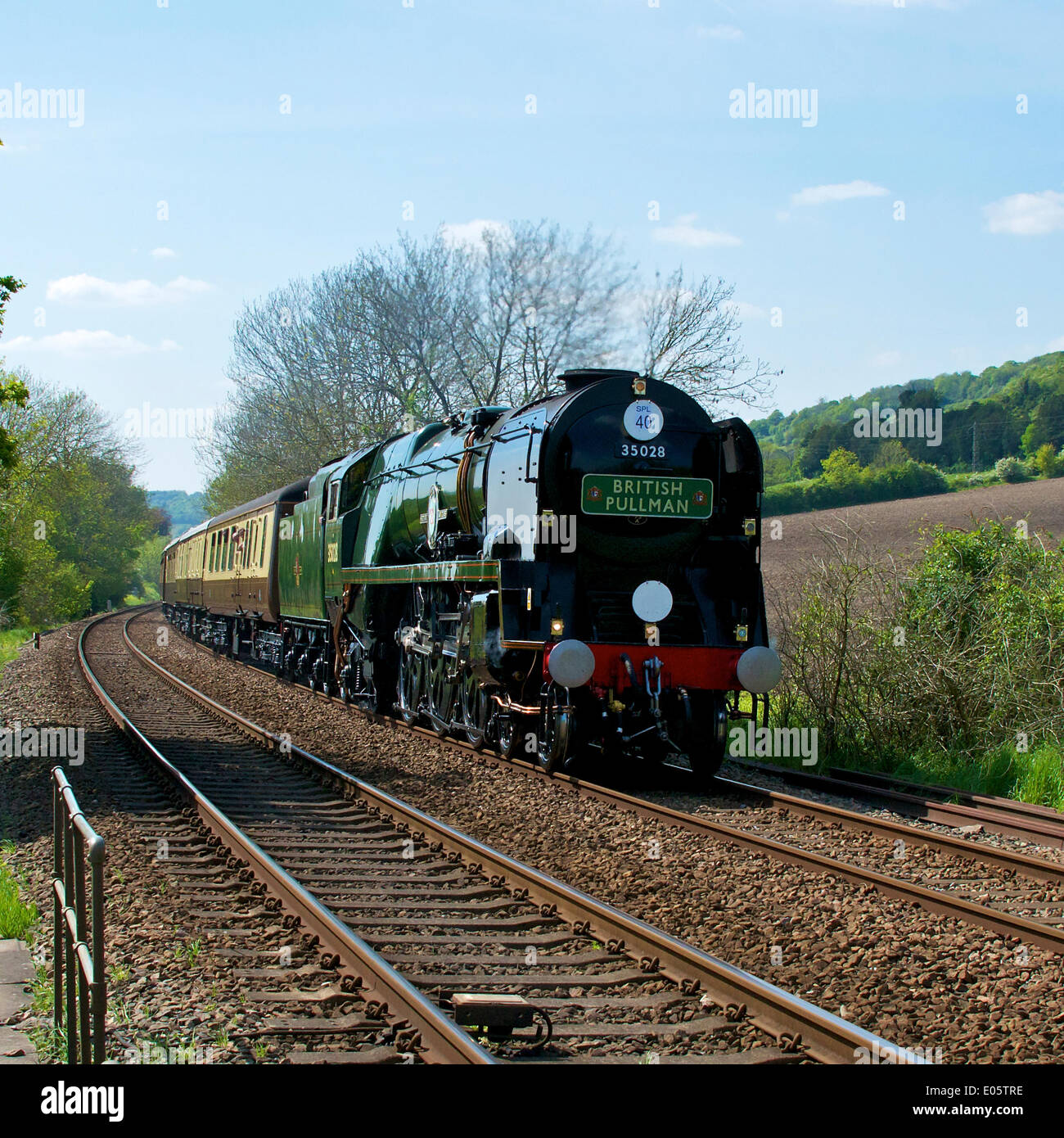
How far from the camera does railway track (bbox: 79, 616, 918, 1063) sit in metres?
4.34

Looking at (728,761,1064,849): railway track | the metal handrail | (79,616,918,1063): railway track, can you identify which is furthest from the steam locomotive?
the metal handrail

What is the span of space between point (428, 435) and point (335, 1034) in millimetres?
10496

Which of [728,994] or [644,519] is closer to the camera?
[728,994]

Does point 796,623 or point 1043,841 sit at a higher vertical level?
point 796,623

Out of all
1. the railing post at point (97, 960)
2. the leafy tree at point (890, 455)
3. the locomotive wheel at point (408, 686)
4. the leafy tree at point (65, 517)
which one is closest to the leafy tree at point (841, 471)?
the leafy tree at point (890, 455)

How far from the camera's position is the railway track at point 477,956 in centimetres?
434

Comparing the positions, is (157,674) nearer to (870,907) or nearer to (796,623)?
(796,623)

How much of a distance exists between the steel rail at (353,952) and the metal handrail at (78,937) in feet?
3.93

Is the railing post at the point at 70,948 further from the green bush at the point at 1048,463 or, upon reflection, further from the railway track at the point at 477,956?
the green bush at the point at 1048,463

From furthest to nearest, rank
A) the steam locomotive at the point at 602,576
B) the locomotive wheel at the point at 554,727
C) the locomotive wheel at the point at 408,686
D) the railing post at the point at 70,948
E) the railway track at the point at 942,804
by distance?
the locomotive wheel at the point at 408,686 → the steam locomotive at the point at 602,576 → the locomotive wheel at the point at 554,727 → the railway track at the point at 942,804 → the railing post at the point at 70,948

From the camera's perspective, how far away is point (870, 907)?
6.33 meters

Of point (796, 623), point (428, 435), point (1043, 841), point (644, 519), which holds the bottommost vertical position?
point (1043, 841)
